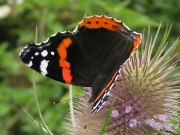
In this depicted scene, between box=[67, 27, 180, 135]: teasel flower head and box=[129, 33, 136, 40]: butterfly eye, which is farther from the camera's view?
box=[67, 27, 180, 135]: teasel flower head

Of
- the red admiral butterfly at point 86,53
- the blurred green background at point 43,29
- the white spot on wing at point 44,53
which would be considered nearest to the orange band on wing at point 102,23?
the red admiral butterfly at point 86,53

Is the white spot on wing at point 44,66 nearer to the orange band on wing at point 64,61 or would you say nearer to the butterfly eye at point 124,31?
the orange band on wing at point 64,61

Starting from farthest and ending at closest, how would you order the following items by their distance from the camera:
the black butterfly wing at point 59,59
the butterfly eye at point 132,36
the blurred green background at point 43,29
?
the blurred green background at point 43,29 < the black butterfly wing at point 59,59 < the butterfly eye at point 132,36

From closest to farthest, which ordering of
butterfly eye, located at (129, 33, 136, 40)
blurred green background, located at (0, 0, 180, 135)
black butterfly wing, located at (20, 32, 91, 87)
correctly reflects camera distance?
butterfly eye, located at (129, 33, 136, 40)
black butterfly wing, located at (20, 32, 91, 87)
blurred green background, located at (0, 0, 180, 135)

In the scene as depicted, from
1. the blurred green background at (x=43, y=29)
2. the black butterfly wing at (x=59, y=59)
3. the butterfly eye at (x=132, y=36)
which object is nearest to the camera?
A: the butterfly eye at (x=132, y=36)

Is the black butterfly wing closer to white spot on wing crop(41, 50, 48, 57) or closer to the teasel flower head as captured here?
white spot on wing crop(41, 50, 48, 57)

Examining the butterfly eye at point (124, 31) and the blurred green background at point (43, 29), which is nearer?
the butterfly eye at point (124, 31)

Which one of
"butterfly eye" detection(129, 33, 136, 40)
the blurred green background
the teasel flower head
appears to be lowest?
the teasel flower head

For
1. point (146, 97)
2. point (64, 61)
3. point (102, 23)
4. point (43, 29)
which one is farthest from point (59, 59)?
point (43, 29)

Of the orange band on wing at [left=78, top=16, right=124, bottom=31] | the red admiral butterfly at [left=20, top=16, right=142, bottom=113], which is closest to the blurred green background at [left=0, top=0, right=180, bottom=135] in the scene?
the red admiral butterfly at [left=20, top=16, right=142, bottom=113]

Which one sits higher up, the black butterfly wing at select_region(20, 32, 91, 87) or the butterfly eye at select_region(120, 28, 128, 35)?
the butterfly eye at select_region(120, 28, 128, 35)

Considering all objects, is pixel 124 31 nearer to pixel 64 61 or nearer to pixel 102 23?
pixel 102 23
